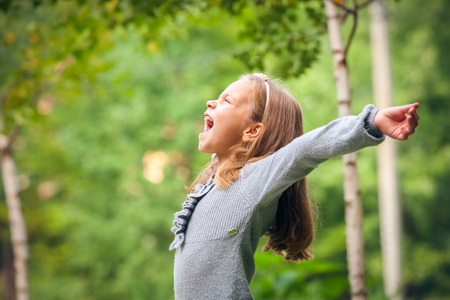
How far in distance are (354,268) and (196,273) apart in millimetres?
1141

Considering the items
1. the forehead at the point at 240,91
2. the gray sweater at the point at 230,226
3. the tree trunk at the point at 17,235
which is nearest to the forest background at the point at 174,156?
the tree trunk at the point at 17,235

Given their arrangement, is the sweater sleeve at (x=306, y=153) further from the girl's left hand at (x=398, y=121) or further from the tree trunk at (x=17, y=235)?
the tree trunk at (x=17, y=235)

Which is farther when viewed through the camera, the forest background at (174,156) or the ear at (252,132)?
the forest background at (174,156)

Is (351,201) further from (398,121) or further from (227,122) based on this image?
(398,121)

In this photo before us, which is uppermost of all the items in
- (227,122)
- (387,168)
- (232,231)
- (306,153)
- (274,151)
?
(387,168)

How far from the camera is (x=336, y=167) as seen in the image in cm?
1223

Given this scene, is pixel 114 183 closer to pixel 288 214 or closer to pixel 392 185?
pixel 392 185

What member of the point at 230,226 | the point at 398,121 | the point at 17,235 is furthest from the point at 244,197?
the point at 17,235

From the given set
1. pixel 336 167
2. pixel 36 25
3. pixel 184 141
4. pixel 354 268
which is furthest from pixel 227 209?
pixel 184 141

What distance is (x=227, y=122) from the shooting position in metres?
1.92

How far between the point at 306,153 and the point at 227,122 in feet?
1.33

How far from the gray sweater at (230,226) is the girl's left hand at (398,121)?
0.23 meters

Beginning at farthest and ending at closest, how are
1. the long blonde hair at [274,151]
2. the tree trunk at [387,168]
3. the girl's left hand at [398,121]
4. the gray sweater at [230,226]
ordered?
1. the tree trunk at [387,168]
2. the long blonde hair at [274,151]
3. the gray sweater at [230,226]
4. the girl's left hand at [398,121]

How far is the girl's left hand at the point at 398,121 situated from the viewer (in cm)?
139
